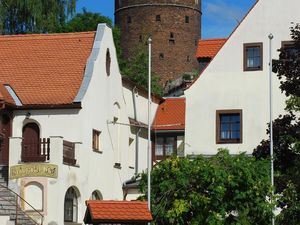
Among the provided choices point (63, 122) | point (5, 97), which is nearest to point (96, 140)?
point (63, 122)

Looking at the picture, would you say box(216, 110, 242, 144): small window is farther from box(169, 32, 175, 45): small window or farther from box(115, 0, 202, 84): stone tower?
box(169, 32, 175, 45): small window

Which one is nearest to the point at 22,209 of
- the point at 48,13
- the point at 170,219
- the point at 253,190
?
the point at 170,219

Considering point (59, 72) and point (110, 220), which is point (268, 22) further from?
point (110, 220)

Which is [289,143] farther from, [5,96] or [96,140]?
[5,96]

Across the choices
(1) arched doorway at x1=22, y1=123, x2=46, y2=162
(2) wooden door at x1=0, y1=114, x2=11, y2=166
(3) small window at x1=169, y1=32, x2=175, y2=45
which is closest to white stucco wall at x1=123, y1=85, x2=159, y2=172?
(2) wooden door at x1=0, y1=114, x2=11, y2=166

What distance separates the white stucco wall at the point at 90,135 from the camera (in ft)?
137

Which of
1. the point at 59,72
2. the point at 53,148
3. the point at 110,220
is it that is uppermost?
the point at 59,72

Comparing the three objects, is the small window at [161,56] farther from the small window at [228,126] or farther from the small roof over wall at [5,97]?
the small roof over wall at [5,97]

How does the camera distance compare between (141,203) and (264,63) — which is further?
(264,63)

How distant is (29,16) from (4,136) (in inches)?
894

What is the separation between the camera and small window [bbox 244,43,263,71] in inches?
1951

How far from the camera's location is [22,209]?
41344 mm

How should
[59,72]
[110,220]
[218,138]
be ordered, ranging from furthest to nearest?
[218,138]
[59,72]
[110,220]

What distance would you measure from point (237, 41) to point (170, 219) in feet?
47.0
